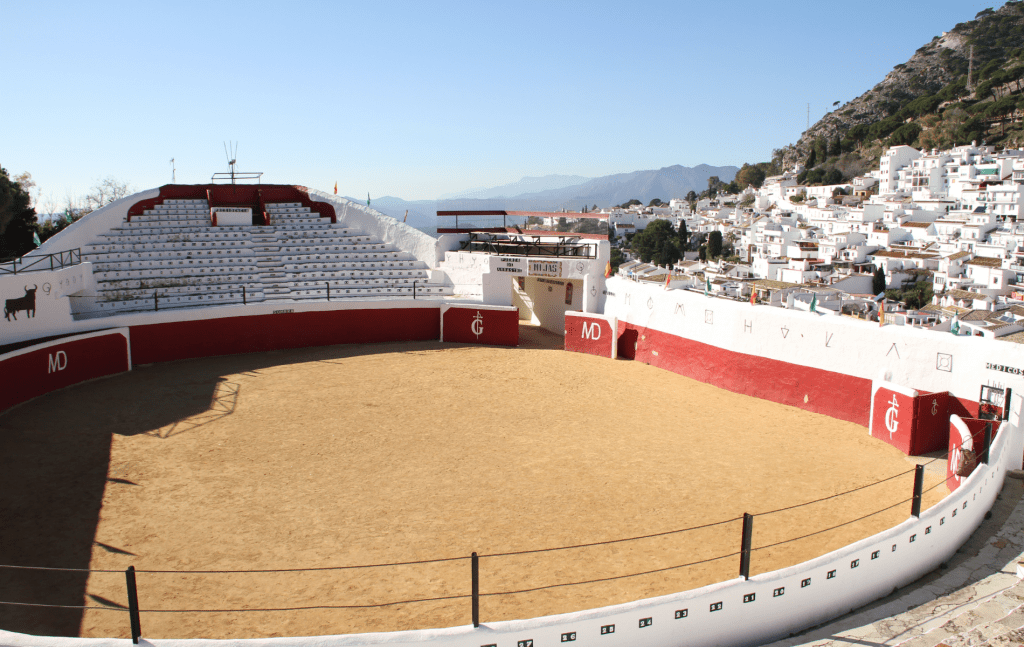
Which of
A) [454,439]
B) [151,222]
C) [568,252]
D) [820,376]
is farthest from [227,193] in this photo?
[820,376]

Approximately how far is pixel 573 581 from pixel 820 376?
352 inches

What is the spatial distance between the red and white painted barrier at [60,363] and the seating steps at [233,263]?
2117 millimetres

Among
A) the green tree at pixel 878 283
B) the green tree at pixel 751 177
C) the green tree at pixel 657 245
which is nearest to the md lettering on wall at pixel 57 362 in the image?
the green tree at pixel 878 283

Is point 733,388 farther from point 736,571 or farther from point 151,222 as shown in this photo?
point 151,222

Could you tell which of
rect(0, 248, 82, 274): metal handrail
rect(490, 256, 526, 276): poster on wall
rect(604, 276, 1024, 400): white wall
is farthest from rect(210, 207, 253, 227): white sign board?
rect(604, 276, 1024, 400): white wall

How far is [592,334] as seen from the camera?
20.1 metres

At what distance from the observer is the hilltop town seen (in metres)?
50.3

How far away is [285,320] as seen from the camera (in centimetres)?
2034

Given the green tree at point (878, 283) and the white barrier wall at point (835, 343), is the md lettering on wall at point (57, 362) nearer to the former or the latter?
the white barrier wall at point (835, 343)

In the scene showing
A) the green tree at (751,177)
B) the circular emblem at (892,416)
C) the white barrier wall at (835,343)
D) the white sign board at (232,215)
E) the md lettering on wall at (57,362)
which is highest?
the green tree at (751,177)

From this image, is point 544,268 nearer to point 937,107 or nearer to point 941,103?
point 937,107

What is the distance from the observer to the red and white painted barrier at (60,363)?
1442 centimetres

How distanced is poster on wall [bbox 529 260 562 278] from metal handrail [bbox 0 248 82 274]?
12.8 meters

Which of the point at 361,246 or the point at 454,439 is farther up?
the point at 361,246
